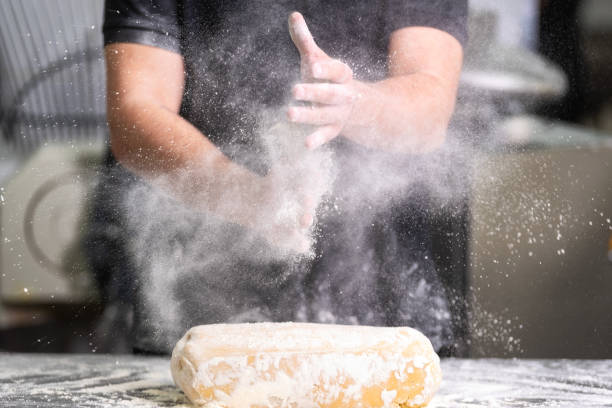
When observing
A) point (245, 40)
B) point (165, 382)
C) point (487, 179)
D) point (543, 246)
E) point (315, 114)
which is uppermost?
point (245, 40)

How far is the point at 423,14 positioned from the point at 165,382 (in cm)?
88

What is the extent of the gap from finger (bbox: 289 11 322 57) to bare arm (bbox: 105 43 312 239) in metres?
0.24

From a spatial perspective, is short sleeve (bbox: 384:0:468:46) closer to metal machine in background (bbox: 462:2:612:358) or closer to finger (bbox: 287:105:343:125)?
metal machine in background (bbox: 462:2:612:358)

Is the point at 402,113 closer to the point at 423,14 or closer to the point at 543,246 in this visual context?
the point at 423,14

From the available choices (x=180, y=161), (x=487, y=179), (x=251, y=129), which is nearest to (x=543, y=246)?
(x=487, y=179)

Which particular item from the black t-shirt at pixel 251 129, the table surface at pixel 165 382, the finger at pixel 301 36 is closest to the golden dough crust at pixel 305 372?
the table surface at pixel 165 382

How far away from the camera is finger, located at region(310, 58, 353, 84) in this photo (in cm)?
121

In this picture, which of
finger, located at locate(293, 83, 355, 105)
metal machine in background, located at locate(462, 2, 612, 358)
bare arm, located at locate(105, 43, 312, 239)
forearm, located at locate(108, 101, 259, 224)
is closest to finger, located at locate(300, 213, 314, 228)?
bare arm, located at locate(105, 43, 312, 239)

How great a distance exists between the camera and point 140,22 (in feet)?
4.18

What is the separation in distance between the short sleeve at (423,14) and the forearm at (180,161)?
439mm

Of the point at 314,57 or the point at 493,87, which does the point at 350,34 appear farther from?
the point at 493,87

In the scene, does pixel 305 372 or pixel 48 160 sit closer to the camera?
pixel 305 372

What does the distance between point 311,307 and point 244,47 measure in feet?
1.83

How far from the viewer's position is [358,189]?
4.24 ft
